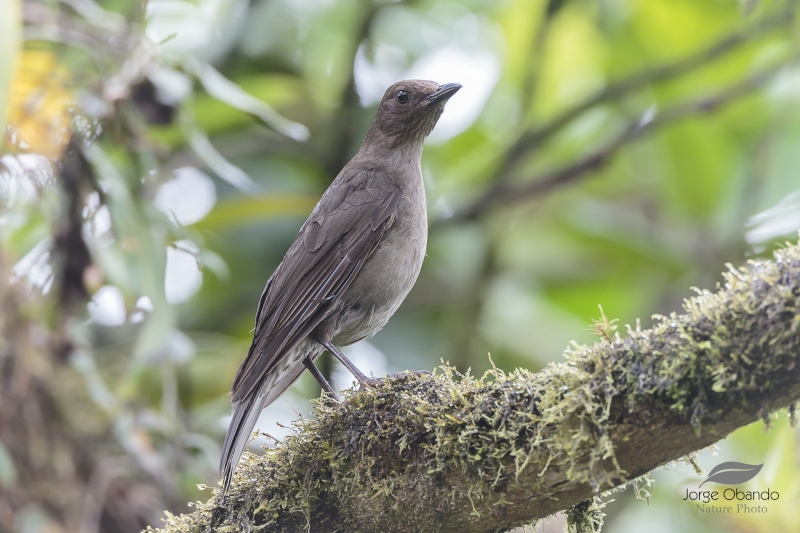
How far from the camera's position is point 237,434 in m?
3.58

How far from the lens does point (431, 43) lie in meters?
6.71

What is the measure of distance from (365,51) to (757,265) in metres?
4.75

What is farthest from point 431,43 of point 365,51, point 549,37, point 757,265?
point 757,265

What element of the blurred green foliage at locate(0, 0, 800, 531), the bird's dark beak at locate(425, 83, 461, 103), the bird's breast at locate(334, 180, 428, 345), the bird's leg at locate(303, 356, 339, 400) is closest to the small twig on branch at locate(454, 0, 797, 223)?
the blurred green foliage at locate(0, 0, 800, 531)

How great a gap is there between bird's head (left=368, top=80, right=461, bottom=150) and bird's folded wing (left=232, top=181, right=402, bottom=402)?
608 mm

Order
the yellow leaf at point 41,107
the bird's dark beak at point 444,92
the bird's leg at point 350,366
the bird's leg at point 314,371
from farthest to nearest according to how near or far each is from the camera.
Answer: the yellow leaf at point 41,107 < the bird's dark beak at point 444,92 < the bird's leg at point 314,371 < the bird's leg at point 350,366

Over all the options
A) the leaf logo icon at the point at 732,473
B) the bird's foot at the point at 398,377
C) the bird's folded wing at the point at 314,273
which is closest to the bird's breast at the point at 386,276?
the bird's folded wing at the point at 314,273

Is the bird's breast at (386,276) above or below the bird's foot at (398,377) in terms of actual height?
above

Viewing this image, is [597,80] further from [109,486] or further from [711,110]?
[109,486]

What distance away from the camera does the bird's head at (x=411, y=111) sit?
16.5 ft

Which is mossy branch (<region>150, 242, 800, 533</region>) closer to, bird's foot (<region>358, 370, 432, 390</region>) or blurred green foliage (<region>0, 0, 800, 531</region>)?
bird's foot (<region>358, 370, 432, 390</region>)

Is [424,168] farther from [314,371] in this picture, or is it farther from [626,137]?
[314,371]

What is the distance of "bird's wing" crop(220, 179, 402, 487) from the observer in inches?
150

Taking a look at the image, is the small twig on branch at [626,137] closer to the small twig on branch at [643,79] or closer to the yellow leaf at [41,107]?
the small twig on branch at [643,79]
